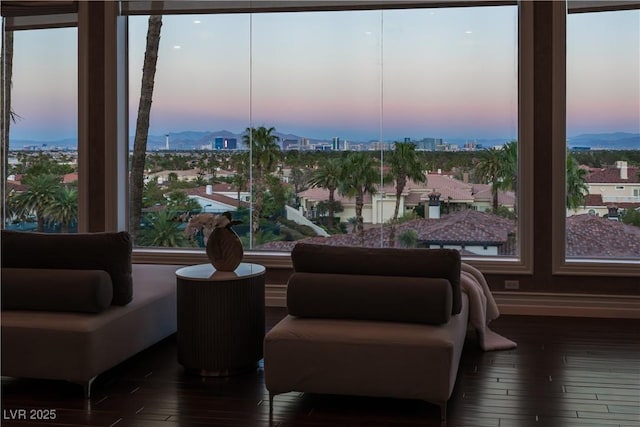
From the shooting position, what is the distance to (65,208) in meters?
7.16

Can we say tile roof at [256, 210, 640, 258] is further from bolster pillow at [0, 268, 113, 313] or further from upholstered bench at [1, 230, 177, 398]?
bolster pillow at [0, 268, 113, 313]

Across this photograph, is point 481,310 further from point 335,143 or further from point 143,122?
point 143,122

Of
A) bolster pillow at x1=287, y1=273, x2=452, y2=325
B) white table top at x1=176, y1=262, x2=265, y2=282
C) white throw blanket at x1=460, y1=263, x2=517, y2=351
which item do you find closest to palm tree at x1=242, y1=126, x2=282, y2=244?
white table top at x1=176, y1=262, x2=265, y2=282

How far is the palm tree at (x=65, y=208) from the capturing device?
712 cm

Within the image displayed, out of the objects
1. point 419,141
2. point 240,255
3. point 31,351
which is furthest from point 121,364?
point 419,141

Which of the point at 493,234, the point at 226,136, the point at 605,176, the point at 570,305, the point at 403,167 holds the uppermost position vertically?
the point at 226,136

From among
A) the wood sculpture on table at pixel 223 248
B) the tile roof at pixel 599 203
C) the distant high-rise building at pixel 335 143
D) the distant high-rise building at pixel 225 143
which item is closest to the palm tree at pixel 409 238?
the distant high-rise building at pixel 335 143

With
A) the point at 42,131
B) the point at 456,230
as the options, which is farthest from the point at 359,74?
the point at 42,131

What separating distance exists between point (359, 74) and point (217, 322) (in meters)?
3.33

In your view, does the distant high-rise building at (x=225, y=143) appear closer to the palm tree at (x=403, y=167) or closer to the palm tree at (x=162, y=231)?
the palm tree at (x=162, y=231)

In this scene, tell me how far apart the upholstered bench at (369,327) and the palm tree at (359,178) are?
282 centimetres

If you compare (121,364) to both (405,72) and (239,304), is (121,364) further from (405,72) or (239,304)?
(405,72)

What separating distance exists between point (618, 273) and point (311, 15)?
11.9 feet

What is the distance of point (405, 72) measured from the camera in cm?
643
